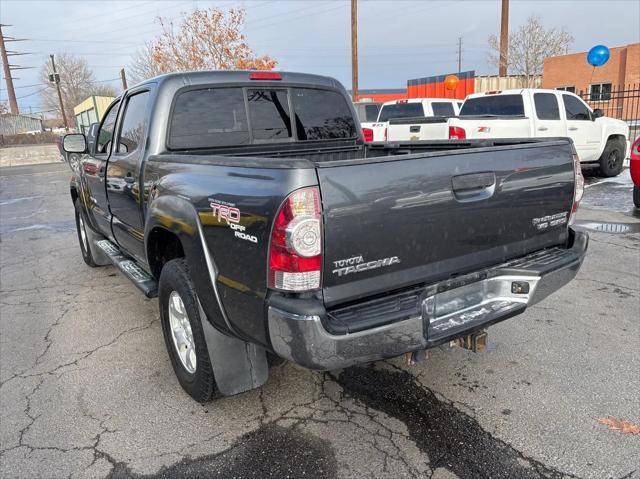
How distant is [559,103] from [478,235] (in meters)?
9.66

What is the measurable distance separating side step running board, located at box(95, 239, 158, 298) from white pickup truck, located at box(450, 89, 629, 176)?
7.68 meters

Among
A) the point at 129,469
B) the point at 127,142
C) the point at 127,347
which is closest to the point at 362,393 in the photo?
the point at 129,469

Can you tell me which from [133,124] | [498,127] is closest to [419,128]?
[498,127]

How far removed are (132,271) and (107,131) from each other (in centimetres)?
157

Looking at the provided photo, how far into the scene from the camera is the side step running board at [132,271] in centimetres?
353

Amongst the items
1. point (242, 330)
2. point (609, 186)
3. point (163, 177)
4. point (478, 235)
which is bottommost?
point (609, 186)

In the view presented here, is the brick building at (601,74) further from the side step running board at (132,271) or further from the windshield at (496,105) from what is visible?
the side step running board at (132,271)

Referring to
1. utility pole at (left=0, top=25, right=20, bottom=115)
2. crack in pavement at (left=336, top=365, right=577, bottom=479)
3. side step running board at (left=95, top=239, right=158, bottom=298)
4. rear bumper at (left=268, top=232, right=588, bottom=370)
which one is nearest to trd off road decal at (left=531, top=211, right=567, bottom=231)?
rear bumper at (left=268, top=232, right=588, bottom=370)

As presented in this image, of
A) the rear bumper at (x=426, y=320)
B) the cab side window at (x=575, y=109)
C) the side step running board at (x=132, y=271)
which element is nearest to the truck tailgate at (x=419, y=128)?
the cab side window at (x=575, y=109)

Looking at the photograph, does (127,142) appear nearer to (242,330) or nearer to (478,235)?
(242,330)

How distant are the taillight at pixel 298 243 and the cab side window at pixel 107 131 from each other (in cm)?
300

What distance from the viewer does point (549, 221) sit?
3002 mm

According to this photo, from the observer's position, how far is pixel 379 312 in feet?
7.48

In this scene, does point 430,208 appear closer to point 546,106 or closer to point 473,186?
point 473,186
